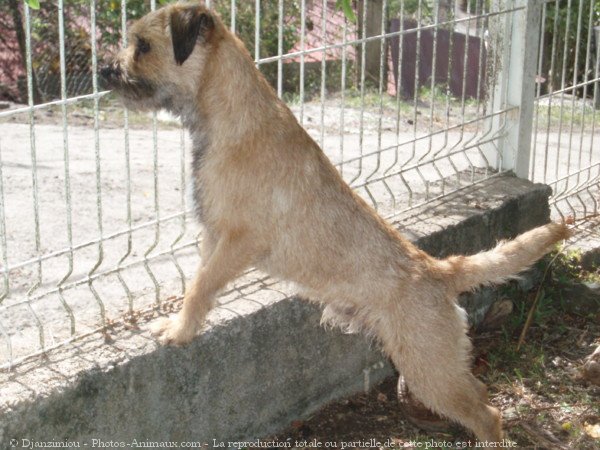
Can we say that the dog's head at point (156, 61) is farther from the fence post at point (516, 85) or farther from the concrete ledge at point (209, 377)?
the fence post at point (516, 85)

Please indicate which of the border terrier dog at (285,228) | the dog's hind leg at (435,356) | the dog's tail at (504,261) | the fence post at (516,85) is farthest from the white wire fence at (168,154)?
the dog's tail at (504,261)

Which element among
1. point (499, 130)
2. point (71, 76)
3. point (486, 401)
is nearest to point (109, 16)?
point (71, 76)

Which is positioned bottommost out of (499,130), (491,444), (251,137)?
(491,444)

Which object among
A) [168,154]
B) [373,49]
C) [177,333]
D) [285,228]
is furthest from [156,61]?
[373,49]

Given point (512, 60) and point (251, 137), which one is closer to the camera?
point (251, 137)

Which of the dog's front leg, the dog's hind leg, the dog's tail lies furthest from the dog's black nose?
the dog's tail

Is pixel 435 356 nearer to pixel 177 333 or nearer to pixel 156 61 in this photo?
pixel 177 333

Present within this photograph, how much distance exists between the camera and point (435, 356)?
14.6ft

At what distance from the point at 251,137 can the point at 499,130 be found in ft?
9.94

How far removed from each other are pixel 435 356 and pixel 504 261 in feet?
2.03

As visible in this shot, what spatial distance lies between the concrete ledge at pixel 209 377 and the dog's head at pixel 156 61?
3.74ft

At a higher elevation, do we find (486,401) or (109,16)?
(109,16)

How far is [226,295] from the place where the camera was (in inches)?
194

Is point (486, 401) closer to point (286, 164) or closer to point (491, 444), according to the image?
point (491, 444)
